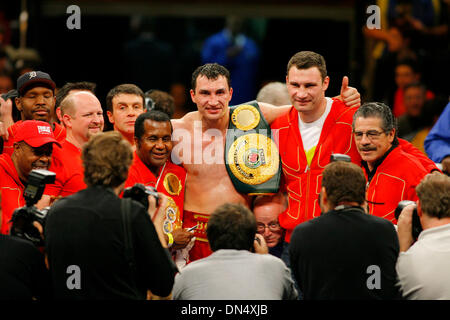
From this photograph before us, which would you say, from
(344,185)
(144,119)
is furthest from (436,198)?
(144,119)

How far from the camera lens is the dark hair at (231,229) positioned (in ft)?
11.1

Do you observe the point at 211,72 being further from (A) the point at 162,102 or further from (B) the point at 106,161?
(B) the point at 106,161

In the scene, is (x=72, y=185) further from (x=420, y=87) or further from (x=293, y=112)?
(x=420, y=87)

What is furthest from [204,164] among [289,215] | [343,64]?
[343,64]

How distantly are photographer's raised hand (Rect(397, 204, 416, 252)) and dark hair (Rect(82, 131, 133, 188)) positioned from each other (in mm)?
1425

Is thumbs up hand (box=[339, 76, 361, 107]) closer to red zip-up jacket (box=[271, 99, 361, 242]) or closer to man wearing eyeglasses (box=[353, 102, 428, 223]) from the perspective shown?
red zip-up jacket (box=[271, 99, 361, 242])

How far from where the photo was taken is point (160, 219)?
3637 millimetres

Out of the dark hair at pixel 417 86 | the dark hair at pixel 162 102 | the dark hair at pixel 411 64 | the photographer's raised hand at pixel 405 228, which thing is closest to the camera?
the photographer's raised hand at pixel 405 228

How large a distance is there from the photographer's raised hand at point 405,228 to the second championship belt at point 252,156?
1.10 m

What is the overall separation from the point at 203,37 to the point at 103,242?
18.8ft

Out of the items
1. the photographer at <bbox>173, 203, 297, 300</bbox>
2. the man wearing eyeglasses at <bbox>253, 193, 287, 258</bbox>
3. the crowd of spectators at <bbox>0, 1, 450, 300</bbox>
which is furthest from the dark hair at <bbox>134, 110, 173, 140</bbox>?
the photographer at <bbox>173, 203, 297, 300</bbox>

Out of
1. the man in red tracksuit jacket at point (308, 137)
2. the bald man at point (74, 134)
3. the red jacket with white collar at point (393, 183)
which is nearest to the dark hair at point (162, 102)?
the bald man at point (74, 134)

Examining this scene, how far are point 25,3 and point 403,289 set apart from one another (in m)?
6.05

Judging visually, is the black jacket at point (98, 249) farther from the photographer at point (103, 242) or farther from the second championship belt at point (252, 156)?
the second championship belt at point (252, 156)
